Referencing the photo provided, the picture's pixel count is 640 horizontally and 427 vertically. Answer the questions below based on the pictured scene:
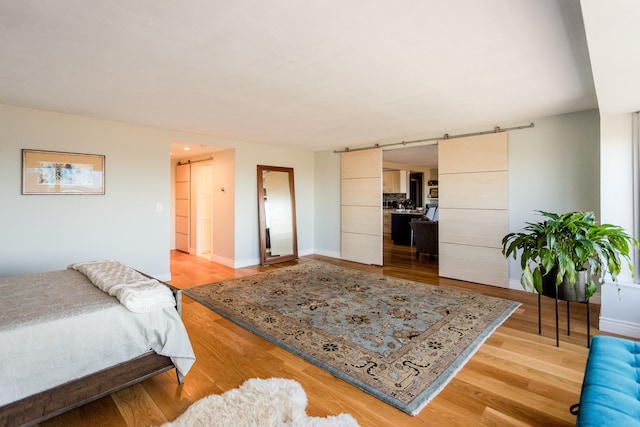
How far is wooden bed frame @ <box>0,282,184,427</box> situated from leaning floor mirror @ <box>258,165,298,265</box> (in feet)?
13.1

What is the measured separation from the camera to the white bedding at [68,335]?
5.28ft

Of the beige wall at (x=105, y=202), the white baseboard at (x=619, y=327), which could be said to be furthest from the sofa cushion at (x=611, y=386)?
the beige wall at (x=105, y=202)

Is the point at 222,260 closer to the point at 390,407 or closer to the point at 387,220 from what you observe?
the point at 390,407

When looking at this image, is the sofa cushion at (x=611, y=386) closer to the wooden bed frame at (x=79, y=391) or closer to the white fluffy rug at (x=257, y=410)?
the white fluffy rug at (x=257, y=410)

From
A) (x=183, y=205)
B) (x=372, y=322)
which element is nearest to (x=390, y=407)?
(x=372, y=322)

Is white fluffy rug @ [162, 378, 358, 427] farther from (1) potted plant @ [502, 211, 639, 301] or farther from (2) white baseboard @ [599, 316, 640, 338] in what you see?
(2) white baseboard @ [599, 316, 640, 338]

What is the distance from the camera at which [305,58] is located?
2.38 m

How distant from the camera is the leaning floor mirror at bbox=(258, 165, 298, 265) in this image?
20.0 feet

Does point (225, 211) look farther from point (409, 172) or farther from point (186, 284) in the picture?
point (409, 172)

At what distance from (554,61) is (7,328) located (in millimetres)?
3983

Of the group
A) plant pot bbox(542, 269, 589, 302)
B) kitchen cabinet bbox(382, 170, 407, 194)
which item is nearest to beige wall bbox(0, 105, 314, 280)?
plant pot bbox(542, 269, 589, 302)

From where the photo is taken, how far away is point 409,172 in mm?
11016

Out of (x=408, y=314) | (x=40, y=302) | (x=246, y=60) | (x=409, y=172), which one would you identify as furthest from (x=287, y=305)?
(x=409, y=172)

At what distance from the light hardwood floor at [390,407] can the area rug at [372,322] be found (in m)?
0.10
